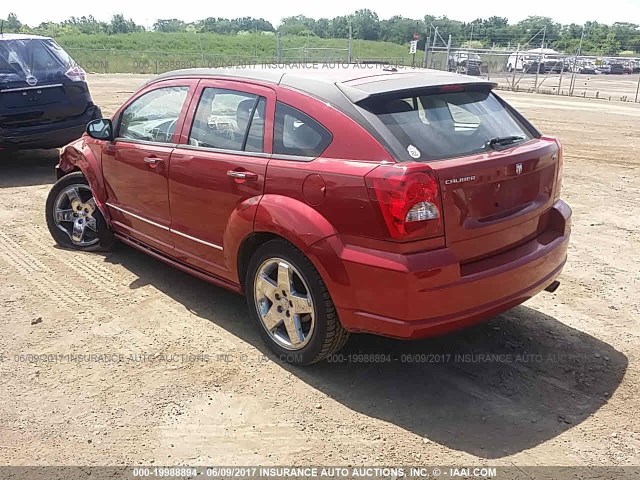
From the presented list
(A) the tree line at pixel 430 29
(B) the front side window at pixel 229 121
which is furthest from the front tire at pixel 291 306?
(A) the tree line at pixel 430 29

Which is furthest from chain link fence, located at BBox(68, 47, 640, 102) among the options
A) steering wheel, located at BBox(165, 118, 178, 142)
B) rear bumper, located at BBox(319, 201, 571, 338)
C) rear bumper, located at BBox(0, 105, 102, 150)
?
rear bumper, located at BBox(319, 201, 571, 338)

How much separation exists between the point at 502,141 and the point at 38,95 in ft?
22.4

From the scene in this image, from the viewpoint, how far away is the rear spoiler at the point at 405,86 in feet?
11.1

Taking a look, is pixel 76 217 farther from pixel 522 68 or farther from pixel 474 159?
pixel 522 68

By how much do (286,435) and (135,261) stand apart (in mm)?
2875

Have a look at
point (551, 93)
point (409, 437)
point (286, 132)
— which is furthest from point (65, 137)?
point (551, 93)

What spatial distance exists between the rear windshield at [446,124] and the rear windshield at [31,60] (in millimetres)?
6577

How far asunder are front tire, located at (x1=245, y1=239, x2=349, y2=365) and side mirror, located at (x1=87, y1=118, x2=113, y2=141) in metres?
2.00

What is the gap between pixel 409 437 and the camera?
→ 121 inches

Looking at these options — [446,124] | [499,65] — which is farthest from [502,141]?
[499,65]

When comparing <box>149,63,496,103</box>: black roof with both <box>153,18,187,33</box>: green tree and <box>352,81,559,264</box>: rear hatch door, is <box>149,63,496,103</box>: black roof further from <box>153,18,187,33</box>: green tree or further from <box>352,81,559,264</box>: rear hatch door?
<box>153,18,187,33</box>: green tree

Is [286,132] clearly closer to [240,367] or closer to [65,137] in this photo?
[240,367]

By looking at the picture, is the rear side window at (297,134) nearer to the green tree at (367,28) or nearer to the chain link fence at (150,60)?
the chain link fence at (150,60)

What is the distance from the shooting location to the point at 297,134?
353cm
